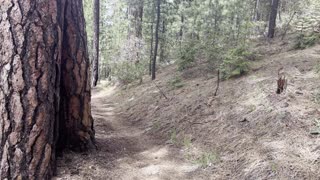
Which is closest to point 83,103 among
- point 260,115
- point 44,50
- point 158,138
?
point 44,50

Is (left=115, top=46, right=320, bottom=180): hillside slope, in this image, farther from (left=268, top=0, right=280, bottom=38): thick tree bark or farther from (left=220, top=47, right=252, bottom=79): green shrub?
(left=268, top=0, right=280, bottom=38): thick tree bark

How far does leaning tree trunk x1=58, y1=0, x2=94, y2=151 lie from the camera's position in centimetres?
443

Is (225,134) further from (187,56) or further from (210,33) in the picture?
(210,33)

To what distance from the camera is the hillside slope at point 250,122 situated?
423cm

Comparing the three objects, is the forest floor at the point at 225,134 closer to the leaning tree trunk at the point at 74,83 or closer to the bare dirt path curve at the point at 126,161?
the bare dirt path curve at the point at 126,161

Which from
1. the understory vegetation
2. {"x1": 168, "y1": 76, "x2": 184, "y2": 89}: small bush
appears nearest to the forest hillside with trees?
the understory vegetation

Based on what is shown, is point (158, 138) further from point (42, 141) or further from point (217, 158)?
point (42, 141)

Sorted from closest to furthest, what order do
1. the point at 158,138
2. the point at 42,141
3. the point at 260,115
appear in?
the point at 42,141, the point at 260,115, the point at 158,138

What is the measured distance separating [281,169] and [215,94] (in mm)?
3530

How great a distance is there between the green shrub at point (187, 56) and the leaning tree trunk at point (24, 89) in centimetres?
808

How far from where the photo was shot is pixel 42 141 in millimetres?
Result: 3539

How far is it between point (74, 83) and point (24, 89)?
123 centimetres

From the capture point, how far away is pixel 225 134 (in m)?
5.55

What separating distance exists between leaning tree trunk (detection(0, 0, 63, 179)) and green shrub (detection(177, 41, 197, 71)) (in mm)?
8082
